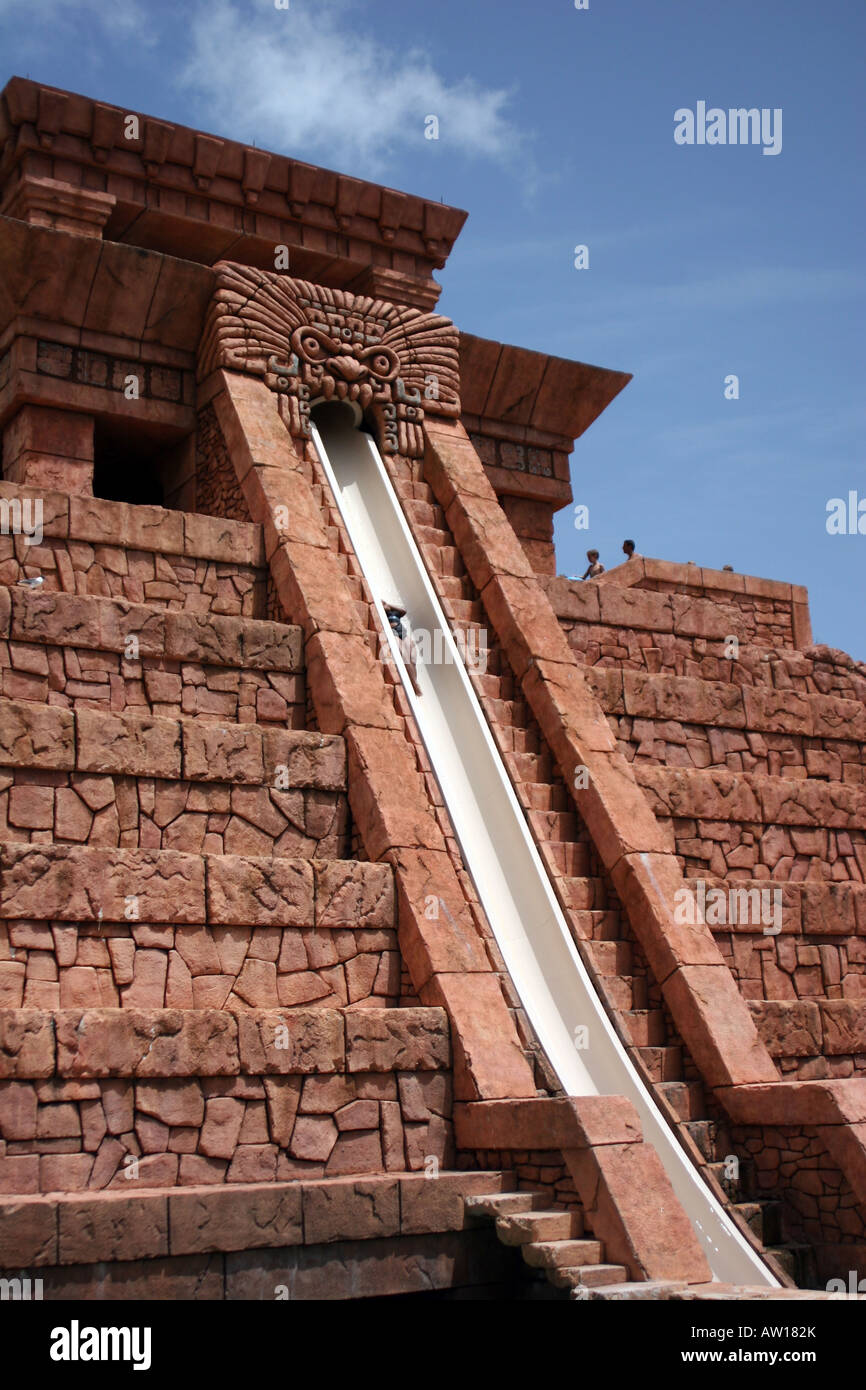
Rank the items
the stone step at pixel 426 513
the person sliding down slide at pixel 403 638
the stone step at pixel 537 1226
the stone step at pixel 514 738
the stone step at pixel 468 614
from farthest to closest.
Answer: the stone step at pixel 426 513 < the stone step at pixel 468 614 < the person sliding down slide at pixel 403 638 < the stone step at pixel 514 738 < the stone step at pixel 537 1226

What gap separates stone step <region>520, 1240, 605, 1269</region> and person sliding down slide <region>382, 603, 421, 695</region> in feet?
13.4

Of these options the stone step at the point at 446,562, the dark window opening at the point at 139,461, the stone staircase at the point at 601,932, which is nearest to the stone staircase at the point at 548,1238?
the stone staircase at the point at 601,932

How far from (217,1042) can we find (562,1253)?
182 centimetres

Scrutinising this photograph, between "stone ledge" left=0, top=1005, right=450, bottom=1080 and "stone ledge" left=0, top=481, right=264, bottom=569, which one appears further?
"stone ledge" left=0, top=481, right=264, bottom=569

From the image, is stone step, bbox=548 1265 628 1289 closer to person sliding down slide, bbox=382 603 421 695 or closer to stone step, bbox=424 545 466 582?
person sliding down slide, bbox=382 603 421 695

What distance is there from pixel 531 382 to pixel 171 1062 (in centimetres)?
781

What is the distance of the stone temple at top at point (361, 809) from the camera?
283 inches

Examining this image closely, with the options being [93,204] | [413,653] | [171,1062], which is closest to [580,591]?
[413,653]

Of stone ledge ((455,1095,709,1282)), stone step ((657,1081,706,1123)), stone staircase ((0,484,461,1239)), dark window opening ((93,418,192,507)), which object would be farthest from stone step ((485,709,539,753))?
dark window opening ((93,418,192,507))

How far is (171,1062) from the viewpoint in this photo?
7.18m

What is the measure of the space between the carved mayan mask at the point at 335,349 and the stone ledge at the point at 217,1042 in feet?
16.5

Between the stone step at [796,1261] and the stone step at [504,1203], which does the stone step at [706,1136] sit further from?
the stone step at [504,1203]

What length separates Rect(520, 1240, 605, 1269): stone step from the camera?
7.05 metres
